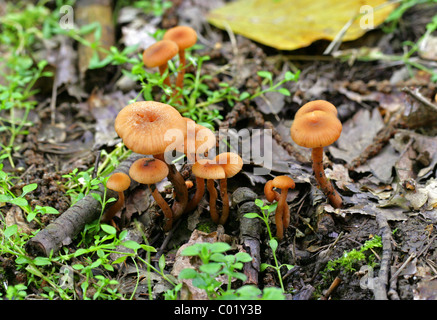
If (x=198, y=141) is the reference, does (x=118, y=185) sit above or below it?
below

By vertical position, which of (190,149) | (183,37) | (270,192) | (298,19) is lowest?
(270,192)

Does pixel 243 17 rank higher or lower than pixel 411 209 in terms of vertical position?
higher

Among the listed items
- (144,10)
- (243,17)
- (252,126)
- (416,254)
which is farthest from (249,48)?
(416,254)

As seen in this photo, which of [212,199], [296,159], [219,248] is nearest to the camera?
[219,248]

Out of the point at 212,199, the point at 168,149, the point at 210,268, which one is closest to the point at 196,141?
the point at 168,149

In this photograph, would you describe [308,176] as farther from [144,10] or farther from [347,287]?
[144,10]

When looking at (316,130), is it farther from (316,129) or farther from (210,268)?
(210,268)

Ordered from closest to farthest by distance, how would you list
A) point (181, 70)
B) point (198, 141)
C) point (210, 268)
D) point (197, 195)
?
point (210, 268) → point (198, 141) → point (197, 195) → point (181, 70)
